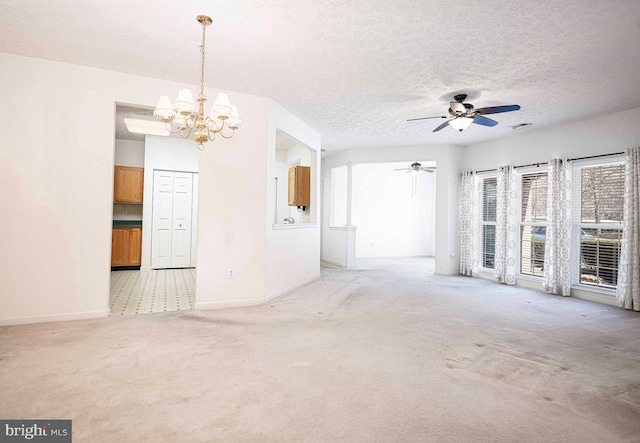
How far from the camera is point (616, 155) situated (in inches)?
201

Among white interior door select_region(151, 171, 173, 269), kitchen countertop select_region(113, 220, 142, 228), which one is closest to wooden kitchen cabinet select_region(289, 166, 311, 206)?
white interior door select_region(151, 171, 173, 269)

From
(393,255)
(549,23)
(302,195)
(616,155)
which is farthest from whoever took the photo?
(393,255)

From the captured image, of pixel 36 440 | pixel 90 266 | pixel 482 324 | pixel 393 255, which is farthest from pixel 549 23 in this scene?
pixel 393 255

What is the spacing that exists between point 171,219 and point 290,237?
354 cm

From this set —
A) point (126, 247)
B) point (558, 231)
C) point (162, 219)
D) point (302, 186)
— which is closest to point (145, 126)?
point (162, 219)

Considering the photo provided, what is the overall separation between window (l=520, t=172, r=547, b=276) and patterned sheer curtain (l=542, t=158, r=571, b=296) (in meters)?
0.37

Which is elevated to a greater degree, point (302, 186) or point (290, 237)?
point (302, 186)

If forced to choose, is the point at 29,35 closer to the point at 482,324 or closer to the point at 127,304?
the point at 127,304

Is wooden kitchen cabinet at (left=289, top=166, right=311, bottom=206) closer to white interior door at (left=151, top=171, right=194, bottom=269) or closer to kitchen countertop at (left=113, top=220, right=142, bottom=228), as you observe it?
white interior door at (left=151, top=171, right=194, bottom=269)

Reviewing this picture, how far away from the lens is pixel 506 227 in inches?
259

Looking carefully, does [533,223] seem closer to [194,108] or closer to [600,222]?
[600,222]

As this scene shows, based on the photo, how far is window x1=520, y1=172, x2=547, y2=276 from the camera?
622 centimetres

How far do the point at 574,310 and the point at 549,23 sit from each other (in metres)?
3.68

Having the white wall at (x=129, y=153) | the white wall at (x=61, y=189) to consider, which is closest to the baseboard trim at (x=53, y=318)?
the white wall at (x=61, y=189)
